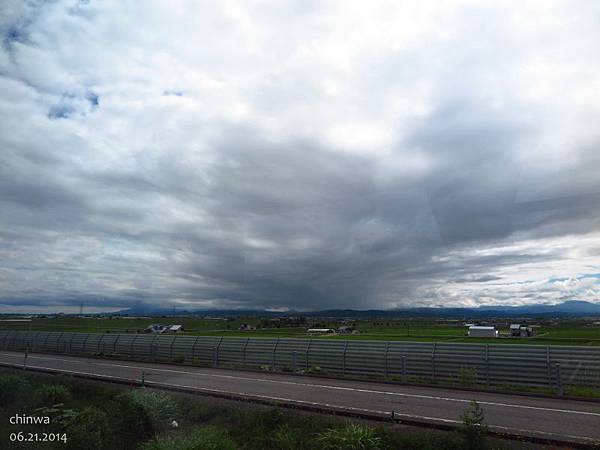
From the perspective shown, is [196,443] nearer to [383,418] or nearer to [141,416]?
[141,416]

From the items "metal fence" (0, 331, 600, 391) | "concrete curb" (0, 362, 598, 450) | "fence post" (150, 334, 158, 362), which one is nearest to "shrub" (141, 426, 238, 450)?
"concrete curb" (0, 362, 598, 450)

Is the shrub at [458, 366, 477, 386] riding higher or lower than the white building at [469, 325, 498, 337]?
higher

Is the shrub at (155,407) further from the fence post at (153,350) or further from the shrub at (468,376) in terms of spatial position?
the fence post at (153,350)

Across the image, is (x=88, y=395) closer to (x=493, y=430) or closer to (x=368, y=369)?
(x=368, y=369)

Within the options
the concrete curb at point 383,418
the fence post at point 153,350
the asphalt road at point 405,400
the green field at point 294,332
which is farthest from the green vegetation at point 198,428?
the green field at point 294,332

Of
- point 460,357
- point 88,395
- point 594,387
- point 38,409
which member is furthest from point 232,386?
point 594,387

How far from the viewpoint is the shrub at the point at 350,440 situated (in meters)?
8.50

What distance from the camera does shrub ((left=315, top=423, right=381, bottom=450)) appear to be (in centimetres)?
850

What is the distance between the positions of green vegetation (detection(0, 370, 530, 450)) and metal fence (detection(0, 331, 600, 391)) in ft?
20.2

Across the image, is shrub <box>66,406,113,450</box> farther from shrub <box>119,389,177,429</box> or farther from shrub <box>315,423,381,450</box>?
shrub <box>315,423,381,450</box>

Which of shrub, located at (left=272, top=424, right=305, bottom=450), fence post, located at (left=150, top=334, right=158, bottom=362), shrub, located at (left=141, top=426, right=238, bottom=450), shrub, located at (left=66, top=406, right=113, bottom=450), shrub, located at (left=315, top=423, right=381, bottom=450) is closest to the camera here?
shrub, located at (left=315, top=423, right=381, bottom=450)

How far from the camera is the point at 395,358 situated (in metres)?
20.7

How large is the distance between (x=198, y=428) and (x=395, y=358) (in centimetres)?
1178

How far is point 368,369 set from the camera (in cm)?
2156
